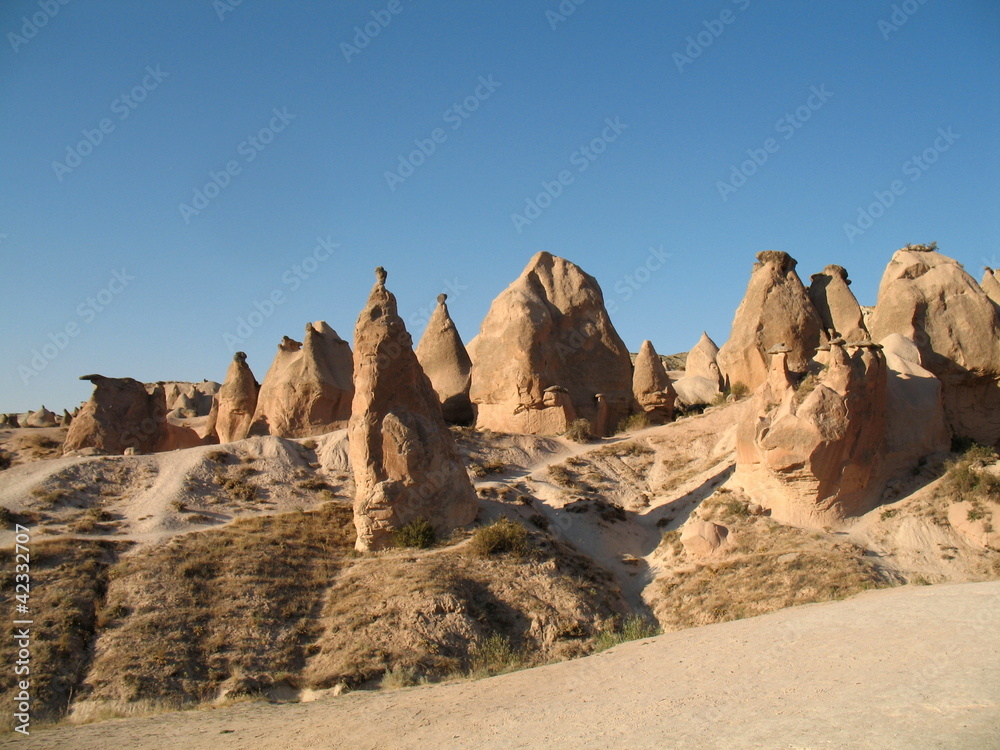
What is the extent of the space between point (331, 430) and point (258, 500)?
20.4ft

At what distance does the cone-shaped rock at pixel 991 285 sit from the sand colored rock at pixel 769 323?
4765 mm

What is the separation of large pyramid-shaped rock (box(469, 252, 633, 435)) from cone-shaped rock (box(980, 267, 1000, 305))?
11043 millimetres

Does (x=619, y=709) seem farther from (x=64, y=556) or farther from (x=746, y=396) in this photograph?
(x=746, y=396)

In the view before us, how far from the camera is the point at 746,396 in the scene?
26.0 metres

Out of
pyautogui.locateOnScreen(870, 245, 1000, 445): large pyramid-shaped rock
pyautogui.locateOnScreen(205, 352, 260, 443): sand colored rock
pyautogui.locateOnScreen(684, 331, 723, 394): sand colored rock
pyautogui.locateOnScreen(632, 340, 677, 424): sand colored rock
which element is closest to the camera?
pyautogui.locateOnScreen(870, 245, 1000, 445): large pyramid-shaped rock

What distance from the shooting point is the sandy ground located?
7344 millimetres

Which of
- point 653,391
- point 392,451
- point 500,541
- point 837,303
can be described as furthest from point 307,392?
point 837,303

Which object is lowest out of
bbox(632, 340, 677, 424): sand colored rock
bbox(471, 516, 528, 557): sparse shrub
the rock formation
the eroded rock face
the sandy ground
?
the sandy ground

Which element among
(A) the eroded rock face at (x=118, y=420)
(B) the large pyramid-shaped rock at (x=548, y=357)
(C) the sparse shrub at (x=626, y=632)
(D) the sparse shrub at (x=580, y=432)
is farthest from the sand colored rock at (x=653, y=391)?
(A) the eroded rock face at (x=118, y=420)

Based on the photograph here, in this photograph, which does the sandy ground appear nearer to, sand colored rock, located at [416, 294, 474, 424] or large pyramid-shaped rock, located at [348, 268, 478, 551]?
large pyramid-shaped rock, located at [348, 268, 478, 551]

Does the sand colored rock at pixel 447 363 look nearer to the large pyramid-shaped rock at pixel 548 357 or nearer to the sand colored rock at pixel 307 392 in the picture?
the large pyramid-shaped rock at pixel 548 357

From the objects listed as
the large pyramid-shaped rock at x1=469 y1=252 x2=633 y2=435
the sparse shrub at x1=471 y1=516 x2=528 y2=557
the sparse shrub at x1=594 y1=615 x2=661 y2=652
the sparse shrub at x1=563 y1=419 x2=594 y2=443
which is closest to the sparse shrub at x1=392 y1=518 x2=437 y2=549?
the sparse shrub at x1=471 y1=516 x2=528 y2=557

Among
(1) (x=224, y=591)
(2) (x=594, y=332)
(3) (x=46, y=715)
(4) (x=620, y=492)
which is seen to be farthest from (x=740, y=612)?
(2) (x=594, y=332)

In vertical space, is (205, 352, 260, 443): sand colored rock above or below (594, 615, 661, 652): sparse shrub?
above
